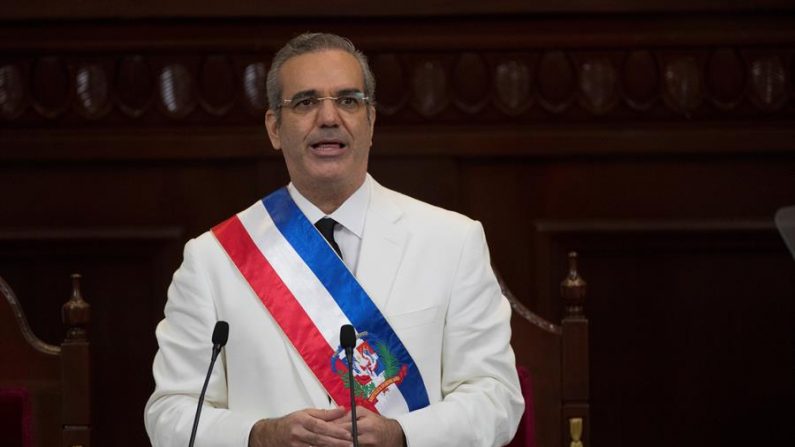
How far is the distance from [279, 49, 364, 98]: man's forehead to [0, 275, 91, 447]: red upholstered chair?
0.71m

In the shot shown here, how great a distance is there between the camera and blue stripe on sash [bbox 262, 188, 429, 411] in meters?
2.29

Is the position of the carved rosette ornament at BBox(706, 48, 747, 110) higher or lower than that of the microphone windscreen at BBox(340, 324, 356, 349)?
higher

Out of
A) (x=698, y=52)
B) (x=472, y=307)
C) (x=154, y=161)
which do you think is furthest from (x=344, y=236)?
(x=698, y=52)

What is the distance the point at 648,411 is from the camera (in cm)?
347

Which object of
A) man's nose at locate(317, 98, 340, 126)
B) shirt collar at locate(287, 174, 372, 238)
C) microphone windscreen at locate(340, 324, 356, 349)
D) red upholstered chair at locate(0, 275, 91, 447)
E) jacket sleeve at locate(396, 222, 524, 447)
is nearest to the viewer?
microphone windscreen at locate(340, 324, 356, 349)

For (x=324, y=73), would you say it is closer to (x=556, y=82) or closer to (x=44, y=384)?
(x=44, y=384)

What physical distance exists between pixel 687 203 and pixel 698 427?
556 millimetres

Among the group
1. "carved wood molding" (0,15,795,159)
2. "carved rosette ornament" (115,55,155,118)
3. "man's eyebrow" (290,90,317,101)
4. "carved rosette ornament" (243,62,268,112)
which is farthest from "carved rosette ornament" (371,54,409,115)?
"man's eyebrow" (290,90,317,101)

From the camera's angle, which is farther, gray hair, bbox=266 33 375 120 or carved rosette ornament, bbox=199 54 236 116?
carved rosette ornament, bbox=199 54 236 116

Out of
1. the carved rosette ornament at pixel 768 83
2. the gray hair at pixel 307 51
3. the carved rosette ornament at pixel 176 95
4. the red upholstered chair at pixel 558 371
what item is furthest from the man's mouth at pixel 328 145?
the carved rosette ornament at pixel 768 83

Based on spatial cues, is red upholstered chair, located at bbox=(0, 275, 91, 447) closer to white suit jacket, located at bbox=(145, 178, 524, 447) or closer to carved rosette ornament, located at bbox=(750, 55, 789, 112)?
white suit jacket, located at bbox=(145, 178, 524, 447)

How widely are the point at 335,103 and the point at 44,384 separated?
0.89 metres

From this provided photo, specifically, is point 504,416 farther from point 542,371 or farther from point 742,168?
point 742,168

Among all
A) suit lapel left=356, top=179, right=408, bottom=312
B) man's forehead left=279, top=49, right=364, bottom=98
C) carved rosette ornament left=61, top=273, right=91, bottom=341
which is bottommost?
carved rosette ornament left=61, top=273, right=91, bottom=341
